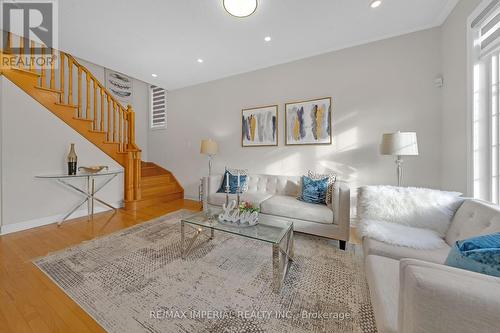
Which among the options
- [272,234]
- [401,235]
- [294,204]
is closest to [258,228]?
[272,234]

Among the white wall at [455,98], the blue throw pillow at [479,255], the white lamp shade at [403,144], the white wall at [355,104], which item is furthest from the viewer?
the white wall at [355,104]

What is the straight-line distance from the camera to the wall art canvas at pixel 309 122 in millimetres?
3010

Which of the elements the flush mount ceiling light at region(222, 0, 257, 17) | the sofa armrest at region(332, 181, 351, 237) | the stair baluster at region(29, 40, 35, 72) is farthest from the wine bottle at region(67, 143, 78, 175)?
the sofa armrest at region(332, 181, 351, 237)

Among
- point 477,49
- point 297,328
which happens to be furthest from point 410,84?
point 297,328

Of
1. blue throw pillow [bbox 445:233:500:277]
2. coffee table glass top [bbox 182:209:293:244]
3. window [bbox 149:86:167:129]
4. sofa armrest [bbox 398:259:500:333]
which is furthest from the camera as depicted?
window [bbox 149:86:167:129]

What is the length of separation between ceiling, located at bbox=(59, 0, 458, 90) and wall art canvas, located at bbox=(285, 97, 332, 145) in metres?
0.83

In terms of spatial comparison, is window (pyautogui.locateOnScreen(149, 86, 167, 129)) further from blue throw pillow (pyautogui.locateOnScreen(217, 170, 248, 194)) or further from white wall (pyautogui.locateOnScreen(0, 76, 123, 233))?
blue throw pillow (pyautogui.locateOnScreen(217, 170, 248, 194))

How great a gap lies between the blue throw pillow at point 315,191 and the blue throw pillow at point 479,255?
Answer: 5.69 feet

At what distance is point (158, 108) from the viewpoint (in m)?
5.22

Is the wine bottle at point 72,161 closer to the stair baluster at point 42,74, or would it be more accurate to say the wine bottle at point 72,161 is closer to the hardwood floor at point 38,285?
the hardwood floor at point 38,285

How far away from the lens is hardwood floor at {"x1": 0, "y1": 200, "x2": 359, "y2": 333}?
1.20 m

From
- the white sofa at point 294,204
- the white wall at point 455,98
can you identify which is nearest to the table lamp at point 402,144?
the white wall at point 455,98

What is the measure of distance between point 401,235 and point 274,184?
1.88 metres

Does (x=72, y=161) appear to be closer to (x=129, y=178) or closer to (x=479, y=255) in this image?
(x=129, y=178)
